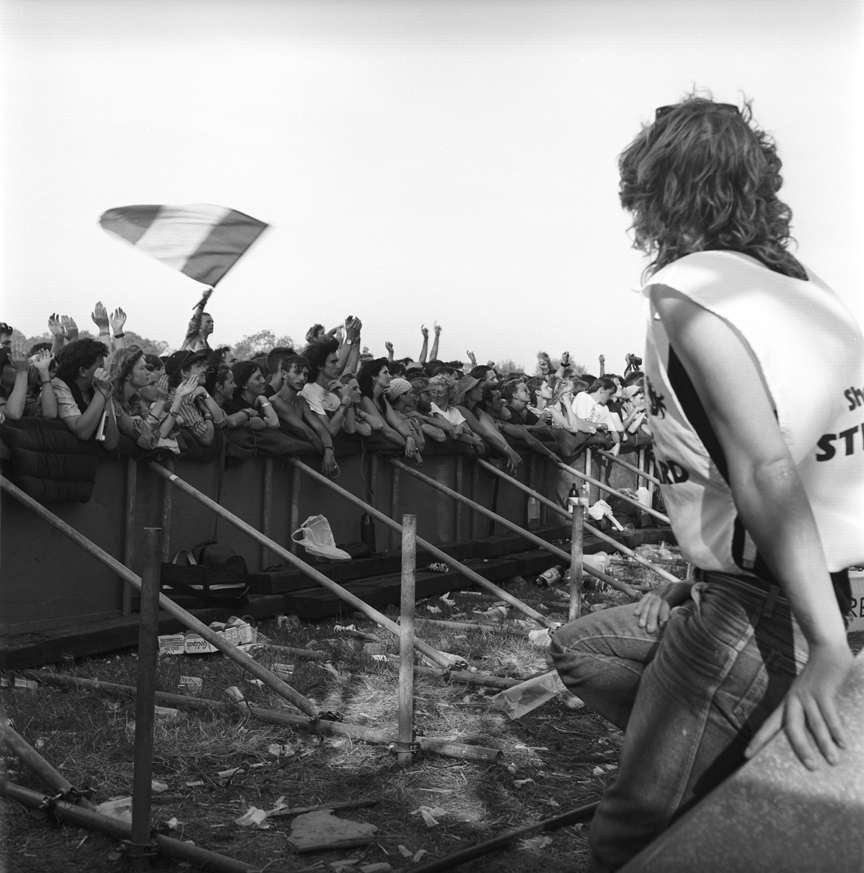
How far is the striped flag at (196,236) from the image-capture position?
304 inches

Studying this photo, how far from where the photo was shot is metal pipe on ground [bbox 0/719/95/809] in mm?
4574

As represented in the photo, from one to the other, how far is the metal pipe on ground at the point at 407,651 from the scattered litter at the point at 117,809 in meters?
1.45

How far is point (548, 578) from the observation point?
40.8 feet

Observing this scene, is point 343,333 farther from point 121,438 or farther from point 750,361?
point 750,361

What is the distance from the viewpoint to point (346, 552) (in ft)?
35.1

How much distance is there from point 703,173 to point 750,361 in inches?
17.3

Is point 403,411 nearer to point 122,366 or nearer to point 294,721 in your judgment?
point 122,366

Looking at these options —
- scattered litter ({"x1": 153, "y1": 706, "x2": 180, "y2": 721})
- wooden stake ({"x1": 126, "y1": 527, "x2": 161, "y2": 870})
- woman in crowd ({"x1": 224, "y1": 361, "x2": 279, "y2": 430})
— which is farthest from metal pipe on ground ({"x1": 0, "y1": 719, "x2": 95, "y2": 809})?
woman in crowd ({"x1": 224, "y1": 361, "x2": 279, "y2": 430})

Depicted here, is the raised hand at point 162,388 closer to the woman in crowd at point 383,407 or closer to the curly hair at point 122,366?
the curly hair at point 122,366

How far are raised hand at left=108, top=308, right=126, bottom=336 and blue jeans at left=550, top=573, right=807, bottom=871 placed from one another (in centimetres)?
840

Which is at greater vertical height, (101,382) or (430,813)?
(101,382)

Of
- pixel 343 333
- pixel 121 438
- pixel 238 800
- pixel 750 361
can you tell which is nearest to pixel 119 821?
pixel 238 800

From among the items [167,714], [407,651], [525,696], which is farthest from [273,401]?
[407,651]

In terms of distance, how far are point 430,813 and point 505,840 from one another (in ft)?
1.82
